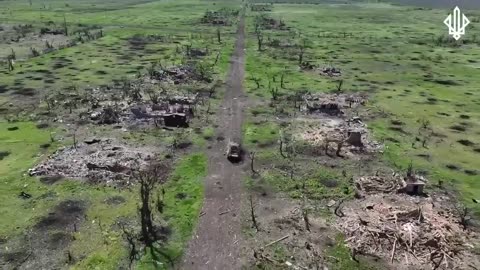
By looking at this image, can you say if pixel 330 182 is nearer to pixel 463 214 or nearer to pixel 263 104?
pixel 463 214

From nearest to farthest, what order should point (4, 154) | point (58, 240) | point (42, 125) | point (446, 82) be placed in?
point (58, 240), point (4, 154), point (42, 125), point (446, 82)

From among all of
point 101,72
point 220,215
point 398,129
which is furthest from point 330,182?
point 101,72

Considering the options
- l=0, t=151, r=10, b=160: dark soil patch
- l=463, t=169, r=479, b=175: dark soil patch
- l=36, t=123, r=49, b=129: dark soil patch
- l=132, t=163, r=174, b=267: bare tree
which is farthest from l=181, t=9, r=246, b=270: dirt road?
l=463, t=169, r=479, b=175: dark soil patch

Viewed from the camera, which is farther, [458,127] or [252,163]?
[458,127]

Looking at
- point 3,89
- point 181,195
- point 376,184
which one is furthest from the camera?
point 3,89

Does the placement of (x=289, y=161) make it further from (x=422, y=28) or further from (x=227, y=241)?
(x=422, y=28)

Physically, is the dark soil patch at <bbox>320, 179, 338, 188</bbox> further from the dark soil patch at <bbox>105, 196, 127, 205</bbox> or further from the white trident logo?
the white trident logo

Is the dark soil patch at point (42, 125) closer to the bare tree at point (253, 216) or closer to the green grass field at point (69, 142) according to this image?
the green grass field at point (69, 142)

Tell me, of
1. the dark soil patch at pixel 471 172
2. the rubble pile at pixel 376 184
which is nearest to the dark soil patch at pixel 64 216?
the rubble pile at pixel 376 184
